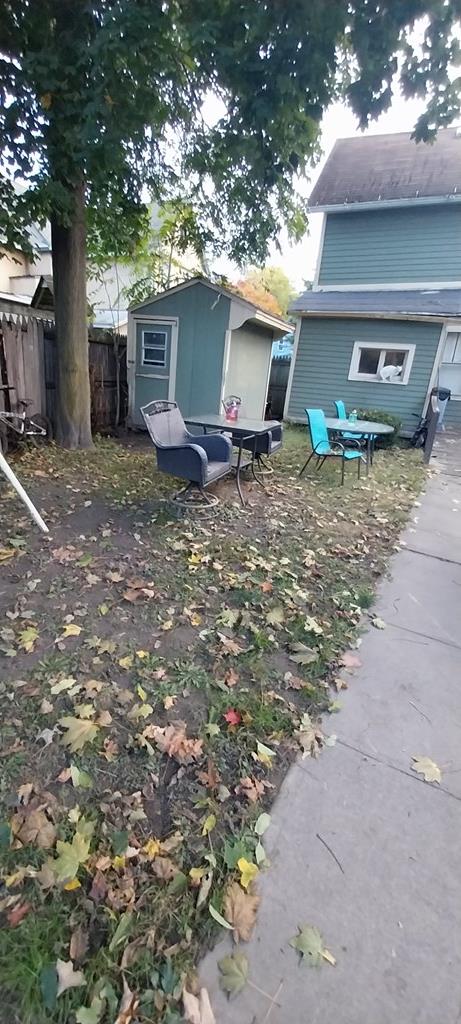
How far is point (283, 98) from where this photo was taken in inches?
171

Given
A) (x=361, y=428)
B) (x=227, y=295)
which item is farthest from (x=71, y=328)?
(x=361, y=428)

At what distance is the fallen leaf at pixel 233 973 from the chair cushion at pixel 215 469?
12.0 feet

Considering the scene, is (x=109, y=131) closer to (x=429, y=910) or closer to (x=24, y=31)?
(x=24, y=31)

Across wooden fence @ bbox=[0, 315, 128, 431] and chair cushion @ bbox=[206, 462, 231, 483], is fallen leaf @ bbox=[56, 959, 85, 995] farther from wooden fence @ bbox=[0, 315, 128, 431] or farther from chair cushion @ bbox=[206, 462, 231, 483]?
wooden fence @ bbox=[0, 315, 128, 431]

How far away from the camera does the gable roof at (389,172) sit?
418 inches

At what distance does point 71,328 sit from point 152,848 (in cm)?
695

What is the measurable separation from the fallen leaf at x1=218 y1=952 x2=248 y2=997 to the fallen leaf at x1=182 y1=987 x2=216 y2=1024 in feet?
0.18

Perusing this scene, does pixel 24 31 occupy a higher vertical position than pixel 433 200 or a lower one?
lower

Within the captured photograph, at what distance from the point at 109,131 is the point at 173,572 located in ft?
14.4

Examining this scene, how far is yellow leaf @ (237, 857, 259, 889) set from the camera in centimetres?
142

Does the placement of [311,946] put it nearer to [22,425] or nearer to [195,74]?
[22,425]

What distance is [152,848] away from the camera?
4.95 feet

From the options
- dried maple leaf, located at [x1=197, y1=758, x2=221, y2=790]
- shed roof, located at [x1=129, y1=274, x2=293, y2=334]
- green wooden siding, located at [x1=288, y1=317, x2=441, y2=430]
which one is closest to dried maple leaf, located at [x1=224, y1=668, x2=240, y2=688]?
dried maple leaf, located at [x1=197, y1=758, x2=221, y2=790]

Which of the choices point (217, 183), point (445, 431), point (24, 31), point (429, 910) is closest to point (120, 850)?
point (429, 910)
